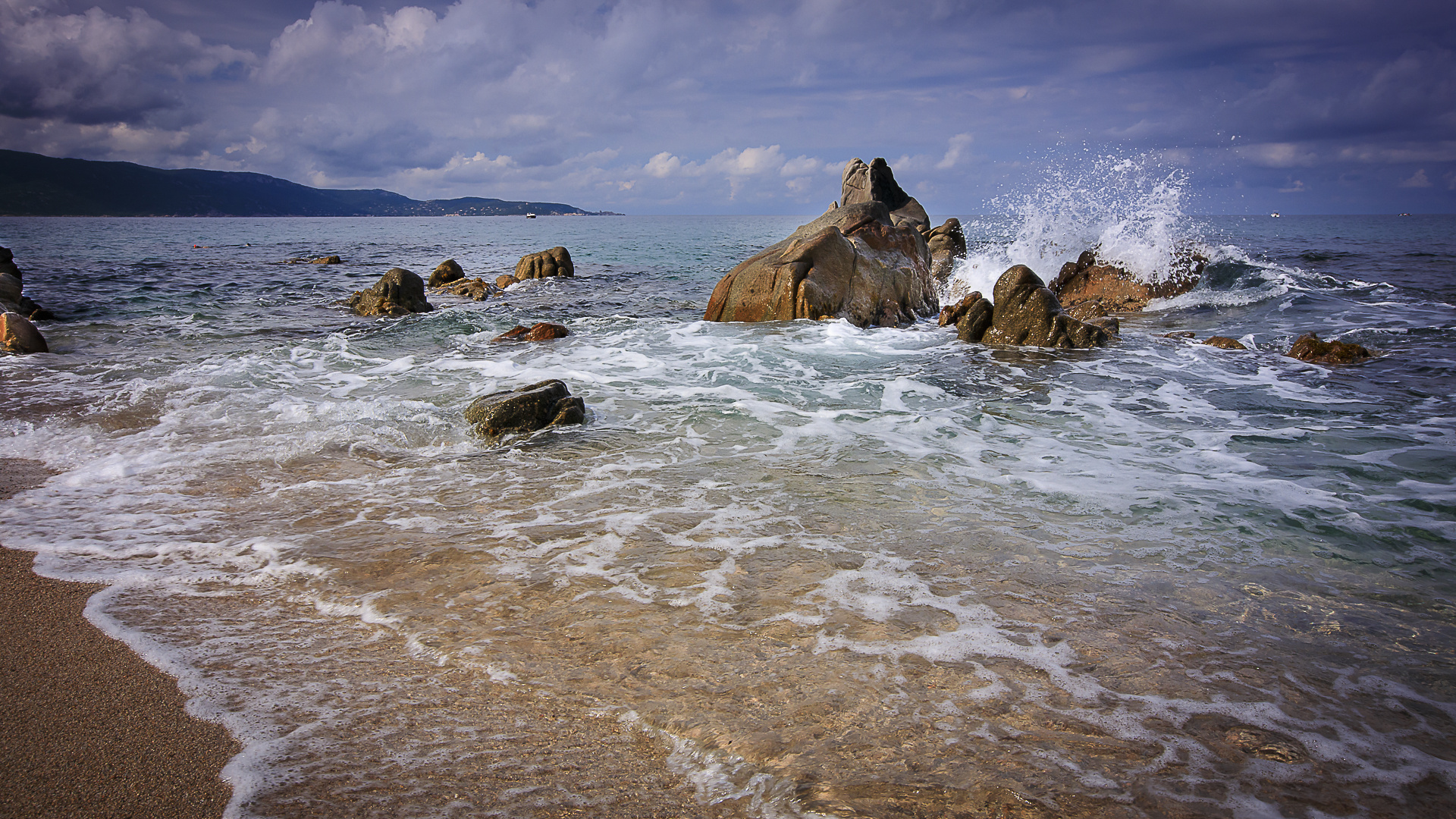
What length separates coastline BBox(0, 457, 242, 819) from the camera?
1.97 m

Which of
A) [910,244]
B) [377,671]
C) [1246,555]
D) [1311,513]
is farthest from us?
[910,244]

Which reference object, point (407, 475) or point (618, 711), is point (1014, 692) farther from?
point (407, 475)

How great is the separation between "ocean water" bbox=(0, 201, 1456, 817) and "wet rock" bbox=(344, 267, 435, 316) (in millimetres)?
5966

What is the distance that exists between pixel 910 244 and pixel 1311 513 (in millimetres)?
10958

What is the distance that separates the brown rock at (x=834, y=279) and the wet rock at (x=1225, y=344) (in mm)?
4865

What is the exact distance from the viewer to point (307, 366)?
8.88 metres

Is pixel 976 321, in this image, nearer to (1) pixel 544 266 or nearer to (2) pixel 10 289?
(1) pixel 544 266

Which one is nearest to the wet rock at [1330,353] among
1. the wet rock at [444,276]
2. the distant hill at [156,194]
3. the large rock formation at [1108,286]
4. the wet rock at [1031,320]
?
the wet rock at [1031,320]

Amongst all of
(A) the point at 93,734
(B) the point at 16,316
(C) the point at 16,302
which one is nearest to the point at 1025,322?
(A) the point at 93,734

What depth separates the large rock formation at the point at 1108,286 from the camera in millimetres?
14758

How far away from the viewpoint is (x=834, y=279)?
480 inches

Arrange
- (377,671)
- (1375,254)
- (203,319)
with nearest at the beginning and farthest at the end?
(377,671) → (203,319) → (1375,254)

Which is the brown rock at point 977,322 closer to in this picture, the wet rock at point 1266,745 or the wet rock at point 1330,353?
the wet rock at point 1330,353

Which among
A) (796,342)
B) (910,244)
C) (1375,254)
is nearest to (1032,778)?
(796,342)
